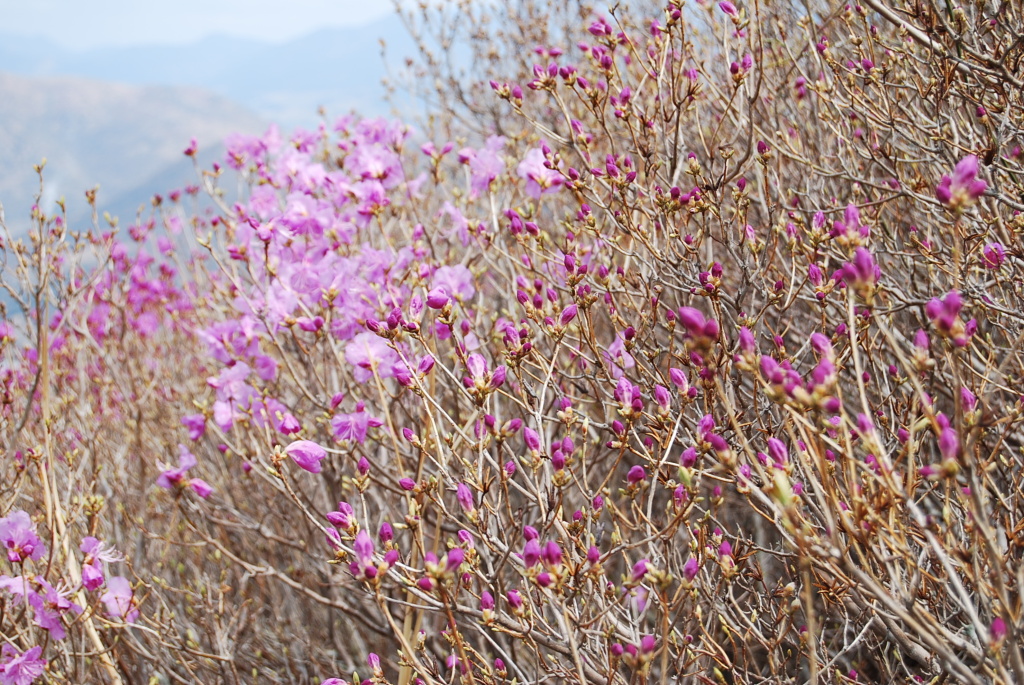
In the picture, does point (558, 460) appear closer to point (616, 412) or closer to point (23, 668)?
point (616, 412)

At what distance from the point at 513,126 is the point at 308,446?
3985mm

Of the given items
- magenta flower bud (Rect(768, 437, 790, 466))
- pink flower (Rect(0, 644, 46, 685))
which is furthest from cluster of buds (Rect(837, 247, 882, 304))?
pink flower (Rect(0, 644, 46, 685))

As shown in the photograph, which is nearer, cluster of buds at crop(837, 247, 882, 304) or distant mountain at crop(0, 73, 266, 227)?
cluster of buds at crop(837, 247, 882, 304)

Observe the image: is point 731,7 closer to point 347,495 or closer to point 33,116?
point 347,495

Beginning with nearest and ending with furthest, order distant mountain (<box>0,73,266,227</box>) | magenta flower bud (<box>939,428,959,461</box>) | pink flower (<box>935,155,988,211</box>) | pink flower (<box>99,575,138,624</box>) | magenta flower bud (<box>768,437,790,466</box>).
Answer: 1. magenta flower bud (<box>939,428,959,461</box>)
2. pink flower (<box>935,155,988,211</box>)
3. magenta flower bud (<box>768,437,790,466</box>)
4. pink flower (<box>99,575,138,624</box>)
5. distant mountain (<box>0,73,266,227</box>)

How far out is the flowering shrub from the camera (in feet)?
4.13

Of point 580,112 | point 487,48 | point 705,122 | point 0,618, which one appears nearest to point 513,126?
point 487,48

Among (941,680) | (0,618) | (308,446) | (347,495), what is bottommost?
(347,495)

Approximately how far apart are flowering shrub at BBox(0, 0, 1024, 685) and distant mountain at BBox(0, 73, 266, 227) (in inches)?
3899

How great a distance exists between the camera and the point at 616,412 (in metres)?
2.56

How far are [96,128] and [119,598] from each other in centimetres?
12872

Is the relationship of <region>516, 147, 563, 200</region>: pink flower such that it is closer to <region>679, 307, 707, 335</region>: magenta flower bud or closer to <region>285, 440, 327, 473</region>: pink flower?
<region>285, 440, 327, 473</region>: pink flower

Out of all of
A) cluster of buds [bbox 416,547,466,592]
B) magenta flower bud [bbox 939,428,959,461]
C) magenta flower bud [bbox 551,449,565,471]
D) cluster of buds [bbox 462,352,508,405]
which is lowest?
cluster of buds [bbox 416,547,466,592]

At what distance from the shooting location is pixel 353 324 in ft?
8.09
